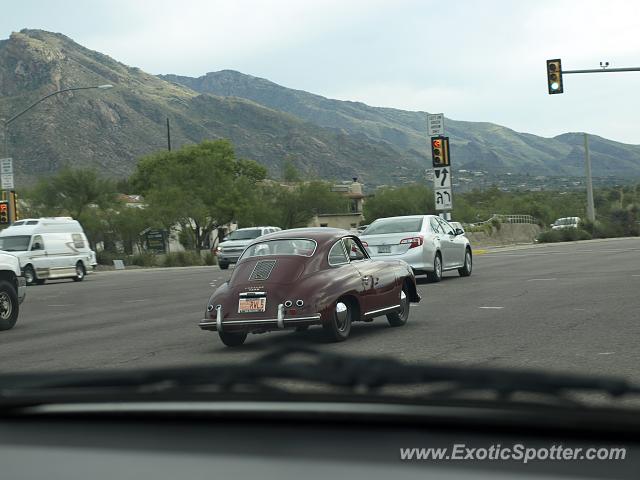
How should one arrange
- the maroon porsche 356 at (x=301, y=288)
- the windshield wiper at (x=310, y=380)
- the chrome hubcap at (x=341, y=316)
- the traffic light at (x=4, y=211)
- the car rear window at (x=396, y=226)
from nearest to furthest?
1. the windshield wiper at (x=310, y=380)
2. the maroon porsche 356 at (x=301, y=288)
3. the chrome hubcap at (x=341, y=316)
4. the car rear window at (x=396, y=226)
5. the traffic light at (x=4, y=211)

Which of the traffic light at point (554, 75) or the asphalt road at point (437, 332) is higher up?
the traffic light at point (554, 75)

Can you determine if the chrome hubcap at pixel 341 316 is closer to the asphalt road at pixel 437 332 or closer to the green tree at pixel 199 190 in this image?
the asphalt road at pixel 437 332

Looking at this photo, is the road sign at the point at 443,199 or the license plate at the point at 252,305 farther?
the road sign at the point at 443,199

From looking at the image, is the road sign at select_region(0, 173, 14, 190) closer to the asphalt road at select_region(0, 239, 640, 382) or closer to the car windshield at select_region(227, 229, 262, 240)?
the car windshield at select_region(227, 229, 262, 240)

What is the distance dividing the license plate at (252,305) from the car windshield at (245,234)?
3072cm

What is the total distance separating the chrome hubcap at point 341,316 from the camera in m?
12.7

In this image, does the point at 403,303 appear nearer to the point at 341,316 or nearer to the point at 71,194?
the point at 341,316

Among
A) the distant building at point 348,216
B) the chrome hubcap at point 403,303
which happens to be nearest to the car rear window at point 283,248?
the chrome hubcap at point 403,303

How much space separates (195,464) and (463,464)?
62 cm

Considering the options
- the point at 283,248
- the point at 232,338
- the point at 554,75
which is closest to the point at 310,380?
the point at 232,338

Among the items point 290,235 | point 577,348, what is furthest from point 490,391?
point 290,235

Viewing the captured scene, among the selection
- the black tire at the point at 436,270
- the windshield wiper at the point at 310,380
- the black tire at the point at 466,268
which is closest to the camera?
the windshield wiper at the point at 310,380

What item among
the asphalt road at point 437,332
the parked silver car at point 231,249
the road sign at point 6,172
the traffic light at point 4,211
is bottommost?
the asphalt road at point 437,332

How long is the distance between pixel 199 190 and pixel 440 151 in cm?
4862
